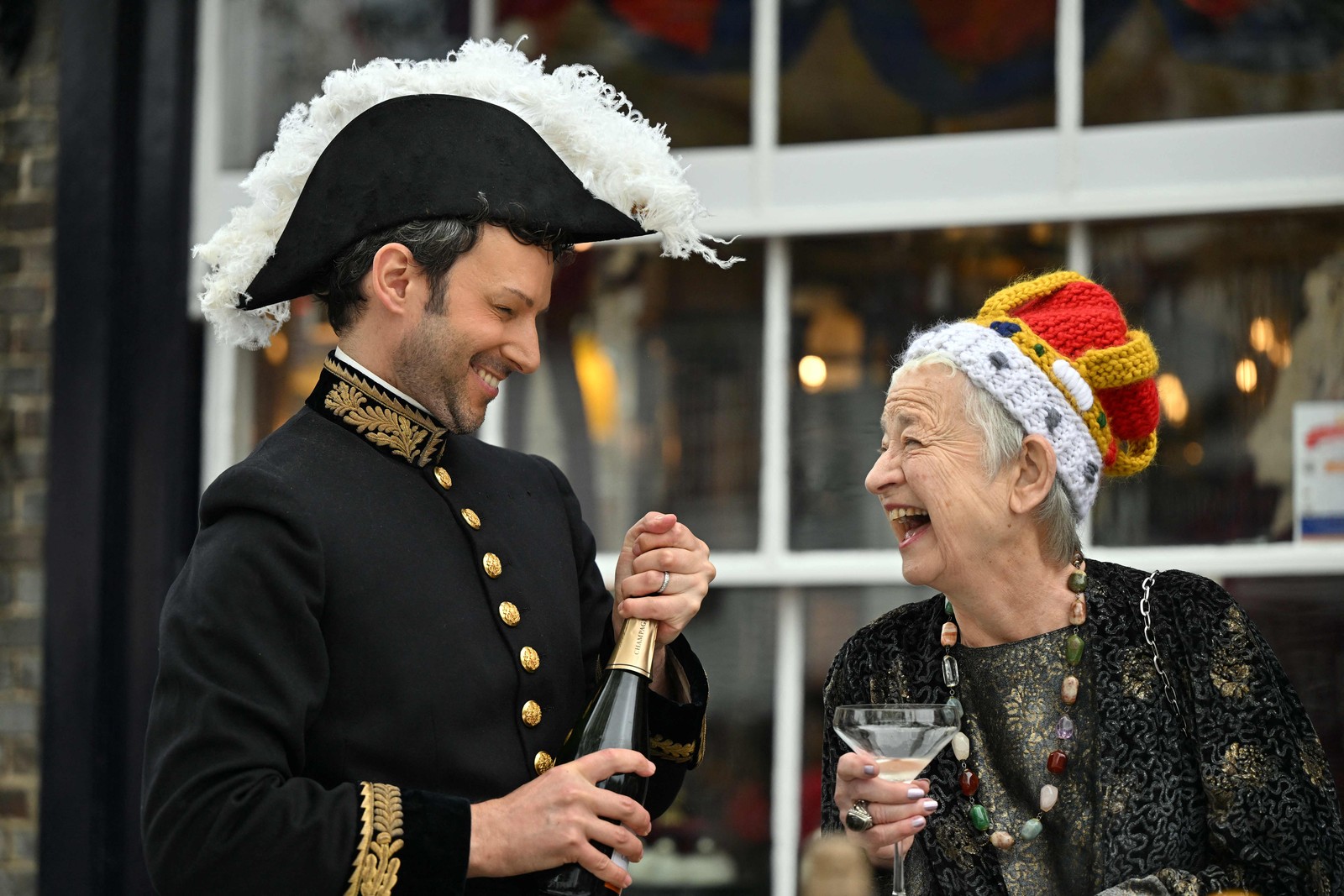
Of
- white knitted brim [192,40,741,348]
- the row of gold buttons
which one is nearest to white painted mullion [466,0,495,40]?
white knitted brim [192,40,741,348]

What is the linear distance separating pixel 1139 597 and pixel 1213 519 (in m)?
1.19

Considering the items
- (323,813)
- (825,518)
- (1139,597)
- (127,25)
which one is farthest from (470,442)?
(127,25)

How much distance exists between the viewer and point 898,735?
244cm

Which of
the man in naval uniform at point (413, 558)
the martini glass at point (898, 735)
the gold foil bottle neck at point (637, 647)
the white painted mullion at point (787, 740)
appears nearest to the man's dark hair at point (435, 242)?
the man in naval uniform at point (413, 558)

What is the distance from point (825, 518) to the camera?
4160 mm

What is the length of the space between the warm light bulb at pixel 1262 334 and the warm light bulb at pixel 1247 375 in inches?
1.6

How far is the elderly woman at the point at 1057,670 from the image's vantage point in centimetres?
257

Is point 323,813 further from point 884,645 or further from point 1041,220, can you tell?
point 1041,220

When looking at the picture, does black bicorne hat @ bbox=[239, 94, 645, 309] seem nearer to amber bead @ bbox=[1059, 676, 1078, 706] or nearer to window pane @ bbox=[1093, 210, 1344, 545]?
amber bead @ bbox=[1059, 676, 1078, 706]

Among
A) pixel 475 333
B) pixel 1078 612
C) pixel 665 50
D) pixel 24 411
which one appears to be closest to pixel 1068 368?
pixel 1078 612

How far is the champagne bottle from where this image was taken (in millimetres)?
2418

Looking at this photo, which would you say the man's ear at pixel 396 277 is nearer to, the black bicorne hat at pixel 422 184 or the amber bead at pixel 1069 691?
the black bicorne hat at pixel 422 184

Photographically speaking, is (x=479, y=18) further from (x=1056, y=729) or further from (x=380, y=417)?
(x=1056, y=729)

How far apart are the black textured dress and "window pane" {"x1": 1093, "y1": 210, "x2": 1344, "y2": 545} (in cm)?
111
